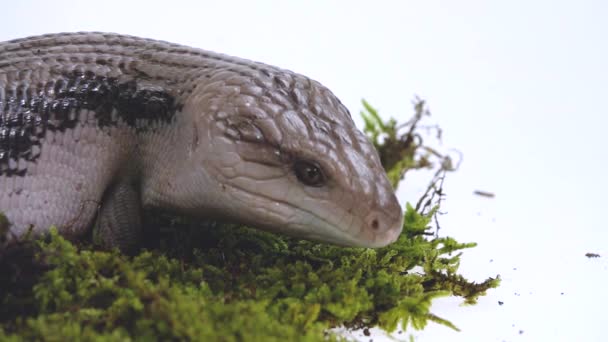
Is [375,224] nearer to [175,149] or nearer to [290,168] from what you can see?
[290,168]

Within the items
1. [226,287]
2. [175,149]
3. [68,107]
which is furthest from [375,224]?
[68,107]

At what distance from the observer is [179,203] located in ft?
9.36

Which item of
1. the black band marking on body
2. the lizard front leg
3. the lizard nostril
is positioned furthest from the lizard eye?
the lizard front leg

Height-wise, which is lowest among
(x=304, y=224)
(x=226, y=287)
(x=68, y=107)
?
(x=226, y=287)

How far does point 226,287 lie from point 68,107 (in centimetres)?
91

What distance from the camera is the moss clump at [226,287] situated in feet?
7.13

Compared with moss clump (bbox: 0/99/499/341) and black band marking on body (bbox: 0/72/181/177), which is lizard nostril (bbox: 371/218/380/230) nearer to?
moss clump (bbox: 0/99/499/341)

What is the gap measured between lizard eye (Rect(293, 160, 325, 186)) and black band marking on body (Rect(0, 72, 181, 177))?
551 mm

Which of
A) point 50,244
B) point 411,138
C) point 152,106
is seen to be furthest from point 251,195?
point 411,138

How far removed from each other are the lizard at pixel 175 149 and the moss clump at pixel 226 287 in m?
0.19

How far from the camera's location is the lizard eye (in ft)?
8.57

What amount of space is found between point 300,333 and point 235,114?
0.83 meters

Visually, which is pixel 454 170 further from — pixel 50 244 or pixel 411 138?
pixel 50 244

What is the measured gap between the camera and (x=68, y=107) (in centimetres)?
283
